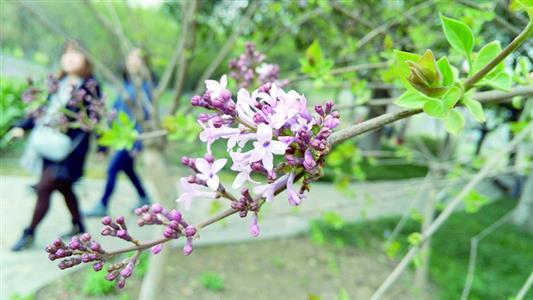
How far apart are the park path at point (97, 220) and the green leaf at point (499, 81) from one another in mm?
2305

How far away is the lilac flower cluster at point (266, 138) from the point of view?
0.70 metres

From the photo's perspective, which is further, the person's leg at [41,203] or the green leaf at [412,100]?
the person's leg at [41,203]

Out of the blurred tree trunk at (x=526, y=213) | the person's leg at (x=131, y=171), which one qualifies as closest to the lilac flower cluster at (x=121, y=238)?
the person's leg at (x=131, y=171)

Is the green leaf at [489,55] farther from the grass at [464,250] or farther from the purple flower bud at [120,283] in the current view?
the grass at [464,250]

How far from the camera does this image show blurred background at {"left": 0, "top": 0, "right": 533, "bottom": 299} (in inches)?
107

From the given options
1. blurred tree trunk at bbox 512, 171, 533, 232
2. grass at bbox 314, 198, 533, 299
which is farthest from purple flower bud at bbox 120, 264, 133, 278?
blurred tree trunk at bbox 512, 171, 533, 232

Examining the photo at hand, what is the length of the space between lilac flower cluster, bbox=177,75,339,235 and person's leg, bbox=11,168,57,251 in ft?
12.6

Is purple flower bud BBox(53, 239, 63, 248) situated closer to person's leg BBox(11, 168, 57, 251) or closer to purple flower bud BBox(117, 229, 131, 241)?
purple flower bud BBox(117, 229, 131, 241)

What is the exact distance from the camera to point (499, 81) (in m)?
0.86

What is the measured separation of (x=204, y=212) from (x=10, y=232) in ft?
9.20

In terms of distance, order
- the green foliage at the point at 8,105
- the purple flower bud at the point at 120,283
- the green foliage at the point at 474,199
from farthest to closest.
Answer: the green foliage at the point at 474,199 < the green foliage at the point at 8,105 < the purple flower bud at the point at 120,283

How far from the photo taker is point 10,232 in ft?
14.5

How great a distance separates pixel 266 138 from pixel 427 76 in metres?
0.31

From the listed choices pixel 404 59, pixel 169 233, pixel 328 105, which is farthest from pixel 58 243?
pixel 404 59
